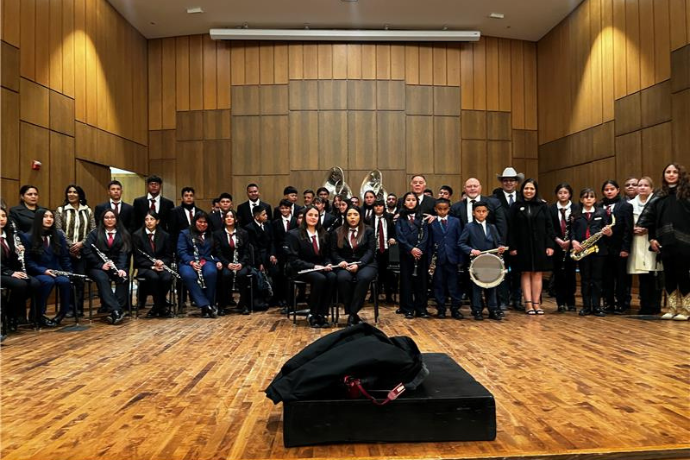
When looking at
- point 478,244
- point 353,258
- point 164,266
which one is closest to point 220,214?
point 164,266

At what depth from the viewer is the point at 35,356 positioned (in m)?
3.97

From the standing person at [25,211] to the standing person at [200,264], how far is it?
1487 millimetres

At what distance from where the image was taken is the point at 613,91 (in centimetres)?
880

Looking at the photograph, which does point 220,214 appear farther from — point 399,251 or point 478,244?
point 478,244

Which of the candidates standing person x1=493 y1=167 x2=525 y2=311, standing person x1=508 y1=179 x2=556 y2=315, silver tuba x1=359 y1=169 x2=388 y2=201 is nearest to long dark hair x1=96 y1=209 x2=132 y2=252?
standing person x1=493 y1=167 x2=525 y2=311

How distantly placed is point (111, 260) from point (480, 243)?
3.90 m

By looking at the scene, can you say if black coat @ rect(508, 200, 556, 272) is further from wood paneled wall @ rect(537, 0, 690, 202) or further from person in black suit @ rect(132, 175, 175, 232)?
person in black suit @ rect(132, 175, 175, 232)

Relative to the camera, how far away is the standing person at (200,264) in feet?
19.5

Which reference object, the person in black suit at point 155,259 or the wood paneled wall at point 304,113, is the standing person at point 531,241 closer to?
the person in black suit at point 155,259

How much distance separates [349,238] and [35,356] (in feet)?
9.52

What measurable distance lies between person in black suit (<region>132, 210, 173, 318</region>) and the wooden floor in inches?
33.2

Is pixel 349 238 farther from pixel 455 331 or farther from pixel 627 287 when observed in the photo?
pixel 627 287

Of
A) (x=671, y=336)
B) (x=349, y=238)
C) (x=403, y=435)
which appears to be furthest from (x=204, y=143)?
(x=403, y=435)

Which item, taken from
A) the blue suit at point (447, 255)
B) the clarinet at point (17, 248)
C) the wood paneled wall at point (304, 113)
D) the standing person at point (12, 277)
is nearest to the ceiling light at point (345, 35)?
the wood paneled wall at point (304, 113)
